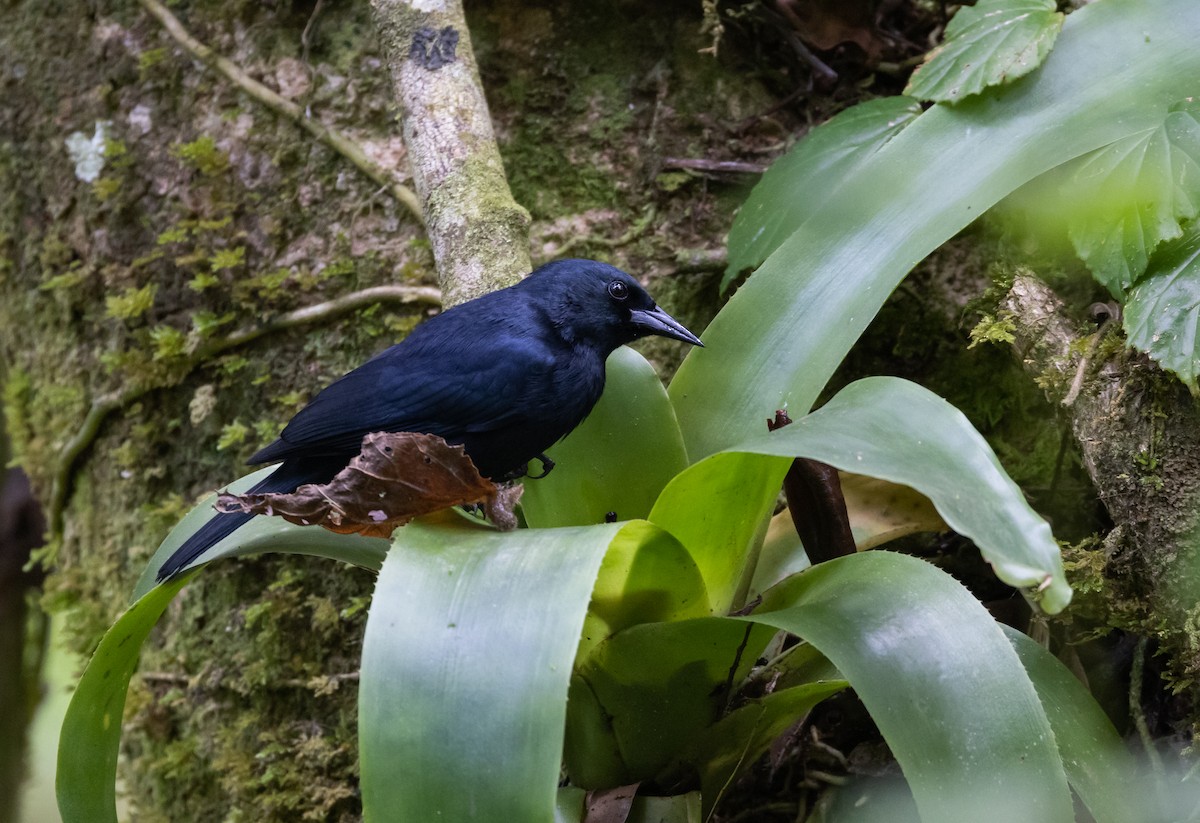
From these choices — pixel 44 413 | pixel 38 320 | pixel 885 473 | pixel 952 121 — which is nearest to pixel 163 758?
pixel 44 413

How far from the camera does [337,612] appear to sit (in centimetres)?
220

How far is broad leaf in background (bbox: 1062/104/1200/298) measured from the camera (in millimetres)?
1598

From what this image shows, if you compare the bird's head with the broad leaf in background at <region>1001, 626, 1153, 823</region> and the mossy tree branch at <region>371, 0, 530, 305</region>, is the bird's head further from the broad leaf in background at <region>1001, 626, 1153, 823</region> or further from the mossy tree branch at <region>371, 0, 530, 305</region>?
the broad leaf in background at <region>1001, 626, 1153, 823</region>

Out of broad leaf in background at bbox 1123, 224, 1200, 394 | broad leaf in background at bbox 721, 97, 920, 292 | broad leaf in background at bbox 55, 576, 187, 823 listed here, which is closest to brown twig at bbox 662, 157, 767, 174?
broad leaf in background at bbox 721, 97, 920, 292

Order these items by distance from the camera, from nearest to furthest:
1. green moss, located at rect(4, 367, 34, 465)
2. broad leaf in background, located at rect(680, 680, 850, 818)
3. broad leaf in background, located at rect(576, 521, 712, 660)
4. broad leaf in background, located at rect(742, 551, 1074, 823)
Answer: broad leaf in background, located at rect(742, 551, 1074, 823) < broad leaf in background, located at rect(576, 521, 712, 660) < broad leaf in background, located at rect(680, 680, 850, 818) < green moss, located at rect(4, 367, 34, 465)

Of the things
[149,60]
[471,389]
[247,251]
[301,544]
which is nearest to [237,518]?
[301,544]

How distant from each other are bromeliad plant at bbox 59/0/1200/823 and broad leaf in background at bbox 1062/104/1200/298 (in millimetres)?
46

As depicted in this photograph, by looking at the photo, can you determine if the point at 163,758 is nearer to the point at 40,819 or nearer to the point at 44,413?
the point at 44,413

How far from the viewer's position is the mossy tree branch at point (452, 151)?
2.03 metres

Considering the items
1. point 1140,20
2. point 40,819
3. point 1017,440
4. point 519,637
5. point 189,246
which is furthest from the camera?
point 40,819

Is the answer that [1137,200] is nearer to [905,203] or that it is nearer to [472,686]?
[905,203]

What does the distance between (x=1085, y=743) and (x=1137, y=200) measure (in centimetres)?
85

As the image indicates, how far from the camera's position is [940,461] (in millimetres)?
1037

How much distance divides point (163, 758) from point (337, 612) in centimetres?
56
